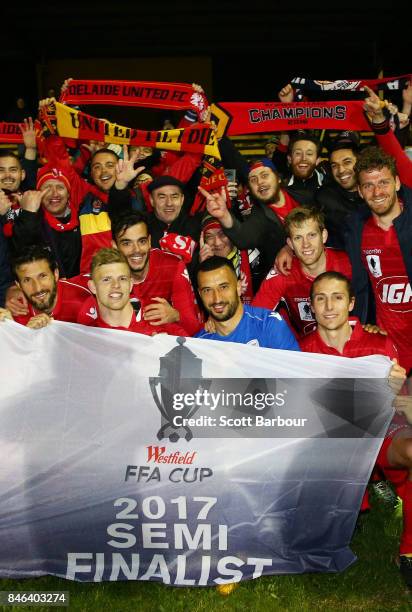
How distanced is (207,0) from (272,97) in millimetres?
3263

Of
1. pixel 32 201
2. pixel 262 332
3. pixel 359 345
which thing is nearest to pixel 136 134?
pixel 32 201

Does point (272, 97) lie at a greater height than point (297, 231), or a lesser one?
greater

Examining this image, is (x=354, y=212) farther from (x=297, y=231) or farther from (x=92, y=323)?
(x=92, y=323)

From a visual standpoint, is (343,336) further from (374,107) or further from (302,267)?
(374,107)

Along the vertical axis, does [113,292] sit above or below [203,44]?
below

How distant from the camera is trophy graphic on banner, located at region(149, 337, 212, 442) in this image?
479cm

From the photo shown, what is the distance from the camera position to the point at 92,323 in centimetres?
555

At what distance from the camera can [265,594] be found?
4730 millimetres

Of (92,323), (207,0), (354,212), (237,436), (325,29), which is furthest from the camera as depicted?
(325,29)

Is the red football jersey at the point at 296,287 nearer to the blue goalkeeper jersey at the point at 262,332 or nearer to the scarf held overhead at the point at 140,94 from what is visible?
the blue goalkeeper jersey at the point at 262,332

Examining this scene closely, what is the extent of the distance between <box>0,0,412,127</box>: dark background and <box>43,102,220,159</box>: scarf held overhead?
34.3ft

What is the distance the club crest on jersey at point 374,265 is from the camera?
5945 mm

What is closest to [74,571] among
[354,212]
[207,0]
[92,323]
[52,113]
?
[92,323]

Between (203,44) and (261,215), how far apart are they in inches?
488
